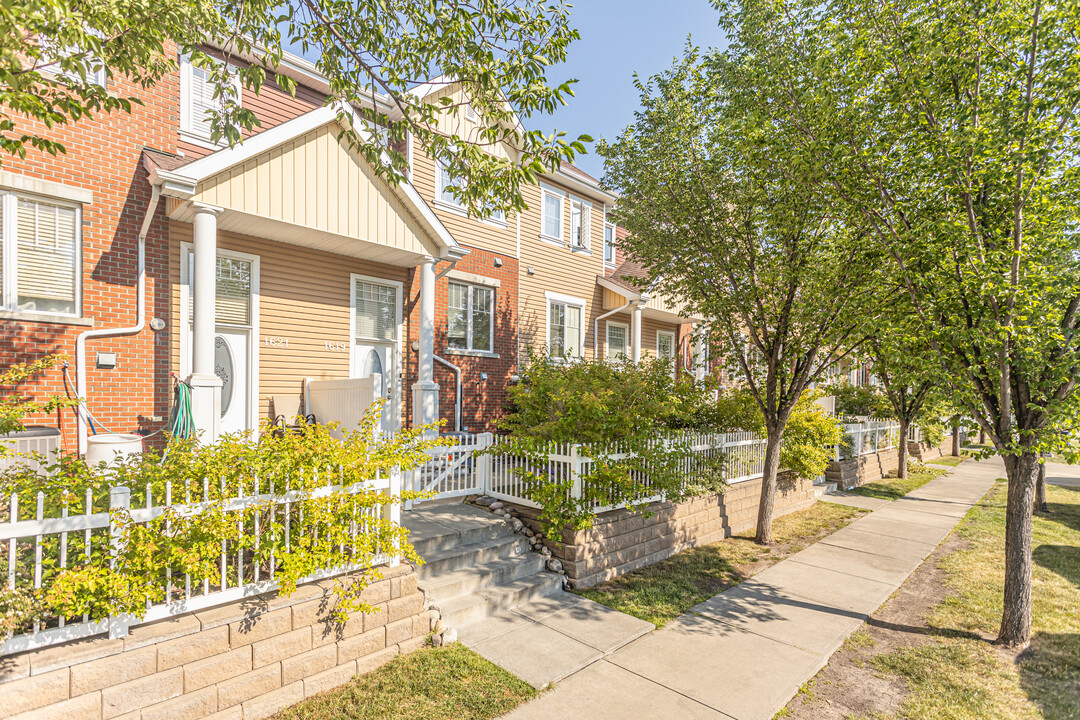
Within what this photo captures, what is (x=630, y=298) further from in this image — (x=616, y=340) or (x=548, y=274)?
Answer: (x=548, y=274)

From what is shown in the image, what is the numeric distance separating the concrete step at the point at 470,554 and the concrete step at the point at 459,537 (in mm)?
32

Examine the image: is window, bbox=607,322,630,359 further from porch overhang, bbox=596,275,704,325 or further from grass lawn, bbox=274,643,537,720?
grass lawn, bbox=274,643,537,720

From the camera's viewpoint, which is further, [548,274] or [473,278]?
[548,274]

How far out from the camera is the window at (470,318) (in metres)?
11.6

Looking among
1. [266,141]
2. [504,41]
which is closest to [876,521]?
[504,41]

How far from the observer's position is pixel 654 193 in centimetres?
878

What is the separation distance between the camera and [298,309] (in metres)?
9.09

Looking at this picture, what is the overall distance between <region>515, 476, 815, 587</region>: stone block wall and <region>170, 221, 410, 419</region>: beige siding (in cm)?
487

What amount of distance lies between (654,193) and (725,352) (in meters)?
3.01

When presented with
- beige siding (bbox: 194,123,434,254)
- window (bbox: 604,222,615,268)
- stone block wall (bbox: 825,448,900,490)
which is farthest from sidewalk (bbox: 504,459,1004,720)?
window (bbox: 604,222,615,268)

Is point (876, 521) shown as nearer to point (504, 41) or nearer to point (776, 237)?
point (776, 237)

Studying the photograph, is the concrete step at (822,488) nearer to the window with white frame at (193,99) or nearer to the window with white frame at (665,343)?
the window with white frame at (665,343)

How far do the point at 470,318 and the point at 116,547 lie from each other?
884cm

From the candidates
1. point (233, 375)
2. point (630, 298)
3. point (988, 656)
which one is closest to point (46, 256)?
point (233, 375)
